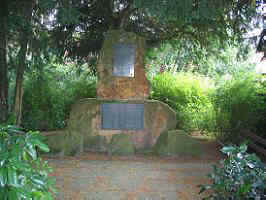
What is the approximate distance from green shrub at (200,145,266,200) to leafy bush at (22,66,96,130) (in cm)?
871

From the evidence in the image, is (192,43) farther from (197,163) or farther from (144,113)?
(197,163)

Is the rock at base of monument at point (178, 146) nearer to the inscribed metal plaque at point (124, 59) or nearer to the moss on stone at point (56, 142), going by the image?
the inscribed metal plaque at point (124, 59)

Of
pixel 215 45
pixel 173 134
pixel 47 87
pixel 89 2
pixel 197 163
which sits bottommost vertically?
pixel 197 163

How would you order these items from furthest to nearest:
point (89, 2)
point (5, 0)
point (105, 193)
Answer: point (89, 2)
point (5, 0)
point (105, 193)

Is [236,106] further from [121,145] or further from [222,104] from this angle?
[121,145]

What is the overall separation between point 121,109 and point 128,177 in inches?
98.6

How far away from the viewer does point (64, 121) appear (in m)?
11.6

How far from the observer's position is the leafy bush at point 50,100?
11086mm

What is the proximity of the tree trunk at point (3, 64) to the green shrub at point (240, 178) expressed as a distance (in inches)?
161

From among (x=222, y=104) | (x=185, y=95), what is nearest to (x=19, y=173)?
(x=222, y=104)

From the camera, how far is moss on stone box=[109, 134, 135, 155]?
24.6ft

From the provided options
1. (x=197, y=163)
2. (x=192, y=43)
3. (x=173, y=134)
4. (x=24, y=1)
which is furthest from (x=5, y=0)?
(x=192, y=43)

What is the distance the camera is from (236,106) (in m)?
7.94

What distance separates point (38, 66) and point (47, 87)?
4.76m
